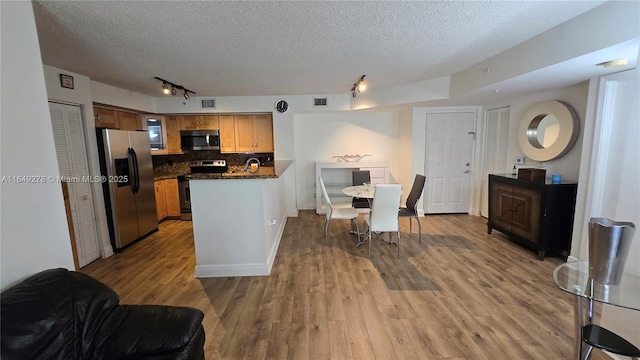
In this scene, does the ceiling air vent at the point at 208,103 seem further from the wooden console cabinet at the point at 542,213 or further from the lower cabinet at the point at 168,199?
the wooden console cabinet at the point at 542,213

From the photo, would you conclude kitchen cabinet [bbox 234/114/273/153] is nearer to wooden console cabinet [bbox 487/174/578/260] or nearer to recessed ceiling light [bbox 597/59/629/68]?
wooden console cabinet [bbox 487/174/578/260]

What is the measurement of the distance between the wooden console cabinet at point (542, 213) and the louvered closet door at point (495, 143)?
986mm

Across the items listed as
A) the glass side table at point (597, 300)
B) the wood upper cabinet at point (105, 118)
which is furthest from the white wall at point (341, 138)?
the glass side table at point (597, 300)

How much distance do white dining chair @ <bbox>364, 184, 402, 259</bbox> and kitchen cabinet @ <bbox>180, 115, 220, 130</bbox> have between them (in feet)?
11.3

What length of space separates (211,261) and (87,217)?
1.81 m

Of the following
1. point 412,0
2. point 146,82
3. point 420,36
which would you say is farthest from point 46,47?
point 420,36

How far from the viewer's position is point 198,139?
5074mm

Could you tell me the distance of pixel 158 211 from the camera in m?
4.92

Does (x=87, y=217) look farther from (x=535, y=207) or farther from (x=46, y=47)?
(x=535, y=207)

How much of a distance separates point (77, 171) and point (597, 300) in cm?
481

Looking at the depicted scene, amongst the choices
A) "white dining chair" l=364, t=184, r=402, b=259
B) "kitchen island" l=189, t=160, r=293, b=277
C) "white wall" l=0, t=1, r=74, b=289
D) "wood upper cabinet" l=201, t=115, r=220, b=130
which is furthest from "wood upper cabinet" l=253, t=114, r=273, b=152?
"white wall" l=0, t=1, r=74, b=289

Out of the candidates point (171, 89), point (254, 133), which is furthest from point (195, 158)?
point (171, 89)

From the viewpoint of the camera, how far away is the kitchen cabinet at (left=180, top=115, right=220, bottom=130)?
5137mm

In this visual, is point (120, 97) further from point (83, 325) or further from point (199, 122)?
point (83, 325)
